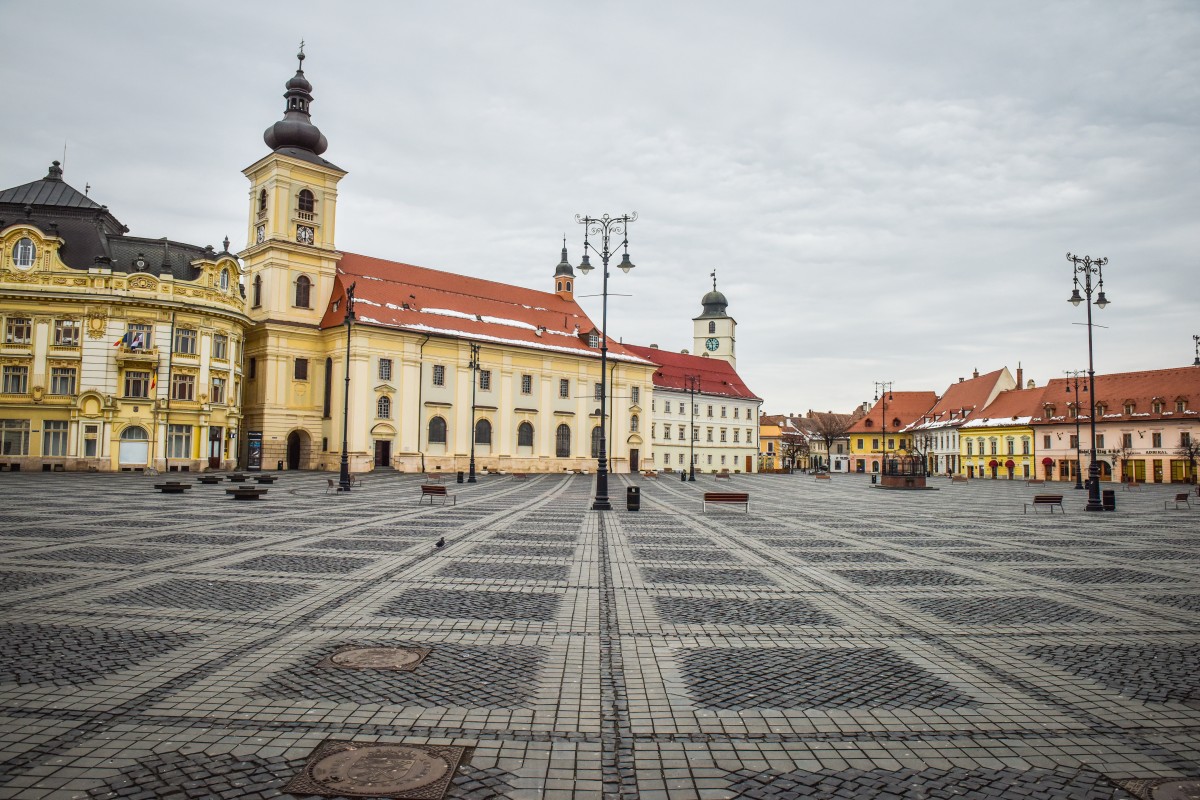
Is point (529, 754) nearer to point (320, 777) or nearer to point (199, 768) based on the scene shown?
point (320, 777)

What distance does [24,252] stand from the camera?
46.8 m

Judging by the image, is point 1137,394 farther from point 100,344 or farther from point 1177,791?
point 100,344

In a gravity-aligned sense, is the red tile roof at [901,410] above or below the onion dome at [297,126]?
below

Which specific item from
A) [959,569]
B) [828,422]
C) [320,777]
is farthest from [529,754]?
[828,422]

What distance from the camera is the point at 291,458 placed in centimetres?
5981

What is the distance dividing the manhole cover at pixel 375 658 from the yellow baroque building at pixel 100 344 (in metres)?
47.8

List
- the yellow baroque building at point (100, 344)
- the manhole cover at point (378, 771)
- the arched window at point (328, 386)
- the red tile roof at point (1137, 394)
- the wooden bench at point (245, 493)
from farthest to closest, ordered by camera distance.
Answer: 1. the red tile roof at point (1137, 394)
2. the arched window at point (328, 386)
3. the yellow baroque building at point (100, 344)
4. the wooden bench at point (245, 493)
5. the manhole cover at point (378, 771)

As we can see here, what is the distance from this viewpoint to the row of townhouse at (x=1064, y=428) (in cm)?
6938

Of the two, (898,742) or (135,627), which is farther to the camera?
(135,627)

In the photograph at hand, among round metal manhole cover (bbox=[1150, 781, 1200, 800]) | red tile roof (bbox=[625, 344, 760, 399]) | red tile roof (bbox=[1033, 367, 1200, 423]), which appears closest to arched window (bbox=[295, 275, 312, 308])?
red tile roof (bbox=[625, 344, 760, 399])

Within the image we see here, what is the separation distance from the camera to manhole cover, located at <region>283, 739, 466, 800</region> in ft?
14.4

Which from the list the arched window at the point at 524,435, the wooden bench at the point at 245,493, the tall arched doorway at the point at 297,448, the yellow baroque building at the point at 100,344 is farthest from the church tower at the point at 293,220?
the wooden bench at the point at 245,493

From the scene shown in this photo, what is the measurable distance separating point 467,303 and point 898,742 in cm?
6563

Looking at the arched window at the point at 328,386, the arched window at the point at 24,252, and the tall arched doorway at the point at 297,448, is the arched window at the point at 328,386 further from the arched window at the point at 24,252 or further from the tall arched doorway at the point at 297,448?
the arched window at the point at 24,252
